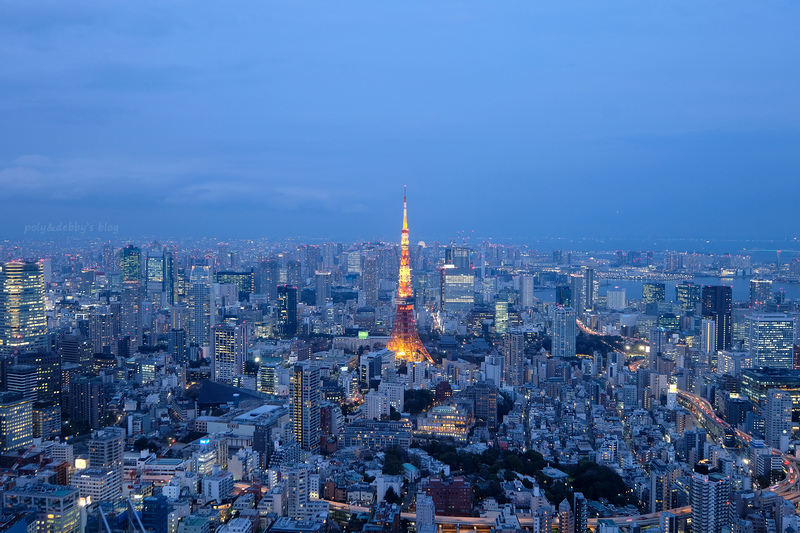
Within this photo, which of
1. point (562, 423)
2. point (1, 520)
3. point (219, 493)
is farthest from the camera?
point (562, 423)

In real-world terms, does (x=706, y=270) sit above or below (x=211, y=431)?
above

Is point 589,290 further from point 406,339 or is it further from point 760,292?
point 406,339

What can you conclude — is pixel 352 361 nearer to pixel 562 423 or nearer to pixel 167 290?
pixel 562 423

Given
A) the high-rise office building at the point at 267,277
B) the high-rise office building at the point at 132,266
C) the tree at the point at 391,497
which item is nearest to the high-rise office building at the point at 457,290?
the high-rise office building at the point at 267,277

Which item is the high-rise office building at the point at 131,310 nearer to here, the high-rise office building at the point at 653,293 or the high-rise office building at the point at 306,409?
the high-rise office building at the point at 306,409

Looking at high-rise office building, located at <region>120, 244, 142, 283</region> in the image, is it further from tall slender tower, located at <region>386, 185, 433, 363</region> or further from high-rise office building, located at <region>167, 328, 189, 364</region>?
tall slender tower, located at <region>386, 185, 433, 363</region>

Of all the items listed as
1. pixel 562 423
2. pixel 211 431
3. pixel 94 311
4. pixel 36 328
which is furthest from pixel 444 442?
pixel 94 311

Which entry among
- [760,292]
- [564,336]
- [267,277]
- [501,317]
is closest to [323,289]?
[267,277]
